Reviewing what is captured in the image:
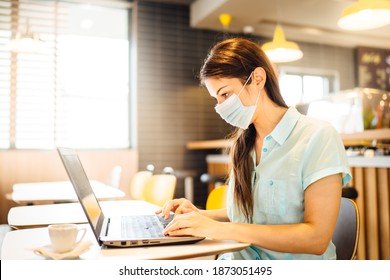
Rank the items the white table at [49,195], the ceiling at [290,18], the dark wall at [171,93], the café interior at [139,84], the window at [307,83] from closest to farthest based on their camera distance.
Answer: the white table at [49,195], the café interior at [139,84], the ceiling at [290,18], the dark wall at [171,93], the window at [307,83]

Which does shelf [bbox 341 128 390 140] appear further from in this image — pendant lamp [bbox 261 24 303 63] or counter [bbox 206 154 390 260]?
pendant lamp [bbox 261 24 303 63]

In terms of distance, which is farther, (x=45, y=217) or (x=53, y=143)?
(x=53, y=143)

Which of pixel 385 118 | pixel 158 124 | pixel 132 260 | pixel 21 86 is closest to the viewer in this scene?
pixel 132 260

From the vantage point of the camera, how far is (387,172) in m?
2.09

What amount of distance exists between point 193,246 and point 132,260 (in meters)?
0.15

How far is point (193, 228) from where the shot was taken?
0.86 meters

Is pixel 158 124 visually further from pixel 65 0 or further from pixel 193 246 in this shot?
pixel 193 246

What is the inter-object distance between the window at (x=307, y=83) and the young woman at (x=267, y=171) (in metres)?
3.95

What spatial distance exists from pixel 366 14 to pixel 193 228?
7.65ft

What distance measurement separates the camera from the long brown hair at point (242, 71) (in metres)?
1.04

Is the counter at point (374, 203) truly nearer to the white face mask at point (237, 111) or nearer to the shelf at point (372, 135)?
the shelf at point (372, 135)

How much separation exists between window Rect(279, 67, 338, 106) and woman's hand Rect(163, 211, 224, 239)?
4251 millimetres

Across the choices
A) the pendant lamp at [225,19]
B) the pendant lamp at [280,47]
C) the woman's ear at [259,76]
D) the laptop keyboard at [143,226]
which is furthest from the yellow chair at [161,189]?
the pendant lamp at [225,19]

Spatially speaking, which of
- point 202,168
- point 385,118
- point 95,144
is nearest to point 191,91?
point 202,168
